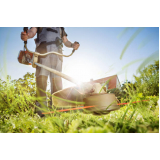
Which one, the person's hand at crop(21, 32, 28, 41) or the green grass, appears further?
the person's hand at crop(21, 32, 28, 41)

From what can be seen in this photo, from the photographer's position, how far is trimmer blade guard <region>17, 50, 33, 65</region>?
4.04 ft

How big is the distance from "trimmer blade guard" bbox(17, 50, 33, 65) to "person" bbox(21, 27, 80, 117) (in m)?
0.10

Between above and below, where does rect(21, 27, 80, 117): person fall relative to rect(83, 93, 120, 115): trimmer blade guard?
above

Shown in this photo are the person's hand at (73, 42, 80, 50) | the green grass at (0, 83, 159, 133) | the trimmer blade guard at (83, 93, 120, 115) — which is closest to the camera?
the green grass at (0, 83, 159, 133)

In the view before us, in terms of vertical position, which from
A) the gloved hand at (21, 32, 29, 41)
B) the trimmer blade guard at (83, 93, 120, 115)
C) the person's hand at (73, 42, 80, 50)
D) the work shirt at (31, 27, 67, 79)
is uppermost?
the gloved hand at (21, 32, 29, 41)

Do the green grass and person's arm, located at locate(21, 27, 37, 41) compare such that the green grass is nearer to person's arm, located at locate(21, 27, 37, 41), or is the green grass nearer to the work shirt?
the work shirt

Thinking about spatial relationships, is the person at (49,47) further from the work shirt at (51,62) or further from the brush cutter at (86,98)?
the brush cutter at (86,98)

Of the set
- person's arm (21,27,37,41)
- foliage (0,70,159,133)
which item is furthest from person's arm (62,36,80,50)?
foliage (0,70,159,133)

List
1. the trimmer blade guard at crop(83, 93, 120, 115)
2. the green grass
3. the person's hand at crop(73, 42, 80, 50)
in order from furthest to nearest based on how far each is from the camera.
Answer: the person's hand at crop(73, 42, 80, 50) → the trimmer blade guard at crop(83, 93, 120, 115) → the green grass

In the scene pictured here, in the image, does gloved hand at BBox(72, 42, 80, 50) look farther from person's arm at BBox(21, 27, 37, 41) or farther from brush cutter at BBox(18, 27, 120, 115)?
person's arm at BBox(21, 27, 37, 41)

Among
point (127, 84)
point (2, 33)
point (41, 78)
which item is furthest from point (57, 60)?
point (127, 84)

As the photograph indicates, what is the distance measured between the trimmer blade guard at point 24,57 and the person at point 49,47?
0.10 m
